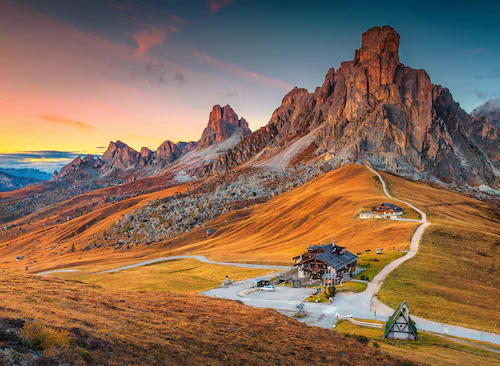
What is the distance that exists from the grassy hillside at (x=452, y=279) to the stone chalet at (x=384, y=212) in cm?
1164

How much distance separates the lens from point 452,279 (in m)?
61.0

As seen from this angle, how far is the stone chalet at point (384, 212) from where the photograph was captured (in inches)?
4454

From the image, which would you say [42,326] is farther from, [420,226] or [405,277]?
[420,226]

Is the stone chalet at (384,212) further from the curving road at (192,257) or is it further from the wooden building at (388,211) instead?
the curving road at (192,257)

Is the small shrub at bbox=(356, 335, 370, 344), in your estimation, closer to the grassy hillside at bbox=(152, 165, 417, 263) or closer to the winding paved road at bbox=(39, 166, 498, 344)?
the winding paved road at bbox=(39, 166, 498, 344)

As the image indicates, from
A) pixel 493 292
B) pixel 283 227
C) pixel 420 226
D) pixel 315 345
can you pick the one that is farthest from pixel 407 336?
pixel 283 227

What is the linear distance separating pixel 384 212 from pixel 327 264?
5603 centimetres

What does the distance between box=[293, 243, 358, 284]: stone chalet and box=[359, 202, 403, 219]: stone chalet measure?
142 ft

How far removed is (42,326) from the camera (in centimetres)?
2125

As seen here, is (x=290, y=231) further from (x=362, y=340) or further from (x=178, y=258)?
(x=362, y=340)

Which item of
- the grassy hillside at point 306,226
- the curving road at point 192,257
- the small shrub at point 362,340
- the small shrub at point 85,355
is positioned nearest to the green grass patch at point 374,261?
the grassy hillside at point 306,226

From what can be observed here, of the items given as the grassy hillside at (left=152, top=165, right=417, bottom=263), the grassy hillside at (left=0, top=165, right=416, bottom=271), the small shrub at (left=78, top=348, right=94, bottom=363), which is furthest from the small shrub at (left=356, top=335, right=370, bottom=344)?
the grassy hillside at (left=0, top=165, right=416, bottom=271)

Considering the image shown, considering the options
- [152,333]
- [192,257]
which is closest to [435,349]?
[152,333]

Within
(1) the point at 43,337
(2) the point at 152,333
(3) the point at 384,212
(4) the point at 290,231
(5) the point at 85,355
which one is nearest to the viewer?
(5) the point at 85,355
